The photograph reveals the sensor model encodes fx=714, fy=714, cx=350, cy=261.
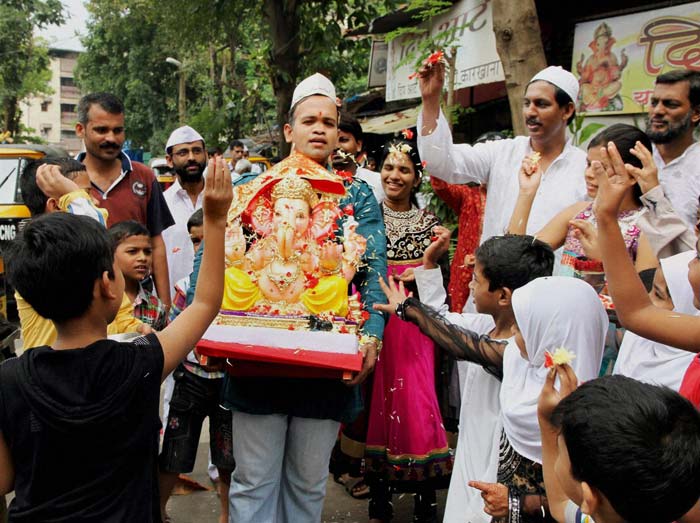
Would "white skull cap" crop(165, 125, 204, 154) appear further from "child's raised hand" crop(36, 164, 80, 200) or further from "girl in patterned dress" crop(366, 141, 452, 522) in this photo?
"child's raised hand" crop(36, 164, 80, 200)

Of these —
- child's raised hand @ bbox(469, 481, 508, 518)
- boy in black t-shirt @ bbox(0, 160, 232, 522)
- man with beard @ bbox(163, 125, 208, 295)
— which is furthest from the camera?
man with beard @ bbox(163, 125, 208, 295)

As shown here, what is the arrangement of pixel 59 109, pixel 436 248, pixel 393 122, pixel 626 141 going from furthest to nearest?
pixel 59 109 → pixel 393 122 → pixel 436 248 → pixel 626 141

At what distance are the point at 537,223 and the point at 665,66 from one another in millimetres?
3070

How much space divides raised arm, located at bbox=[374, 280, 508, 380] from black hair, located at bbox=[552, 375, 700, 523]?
1.10m

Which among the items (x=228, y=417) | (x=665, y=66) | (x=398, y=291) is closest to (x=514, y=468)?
(x=398, y=291)

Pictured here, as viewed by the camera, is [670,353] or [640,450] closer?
[640,450]

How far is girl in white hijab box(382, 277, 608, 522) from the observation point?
228cm

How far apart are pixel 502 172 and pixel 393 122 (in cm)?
807

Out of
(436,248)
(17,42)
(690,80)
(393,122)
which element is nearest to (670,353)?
(436,248)

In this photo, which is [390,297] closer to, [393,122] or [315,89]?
[315,89]

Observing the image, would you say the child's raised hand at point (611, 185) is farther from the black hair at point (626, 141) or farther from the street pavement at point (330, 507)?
the street pavement at point (330, 507)

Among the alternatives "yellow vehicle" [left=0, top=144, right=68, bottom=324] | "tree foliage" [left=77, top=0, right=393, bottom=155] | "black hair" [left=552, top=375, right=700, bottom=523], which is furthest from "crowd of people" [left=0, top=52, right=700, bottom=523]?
"tree foliage" [left=77, top=0, right=393, bottom=155]

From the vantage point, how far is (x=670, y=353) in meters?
2.49

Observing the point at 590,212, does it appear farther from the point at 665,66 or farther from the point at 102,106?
the point at 665,66
